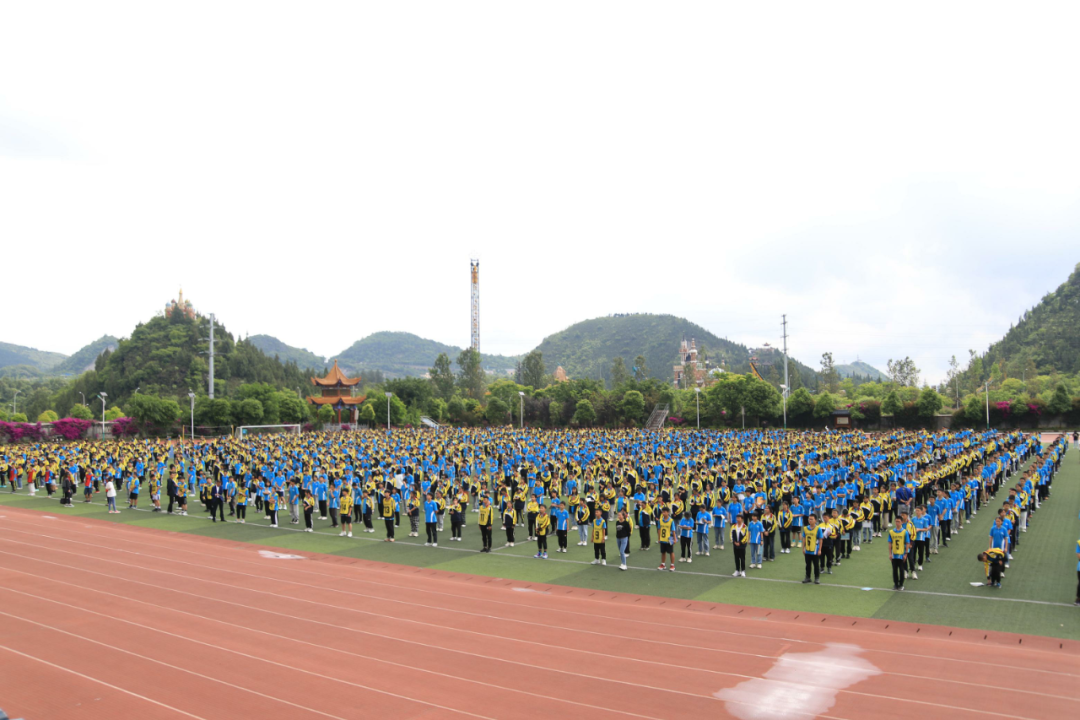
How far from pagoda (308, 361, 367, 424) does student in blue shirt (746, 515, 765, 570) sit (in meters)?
56.3

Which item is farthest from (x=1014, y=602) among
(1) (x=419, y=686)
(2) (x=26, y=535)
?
(2) (x=26, y=535)

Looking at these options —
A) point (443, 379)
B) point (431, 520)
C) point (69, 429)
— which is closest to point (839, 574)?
point (431, 520)

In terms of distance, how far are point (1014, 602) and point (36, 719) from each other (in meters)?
14.9

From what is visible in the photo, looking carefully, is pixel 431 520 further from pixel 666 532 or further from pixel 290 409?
pixel 290 409

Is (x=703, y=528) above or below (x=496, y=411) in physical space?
below

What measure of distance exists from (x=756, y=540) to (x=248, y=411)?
50.3m

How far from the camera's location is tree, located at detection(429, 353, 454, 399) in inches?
3679

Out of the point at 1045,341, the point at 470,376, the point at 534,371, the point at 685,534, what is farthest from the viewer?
the point at 1045,341

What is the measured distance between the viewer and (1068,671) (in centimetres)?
843

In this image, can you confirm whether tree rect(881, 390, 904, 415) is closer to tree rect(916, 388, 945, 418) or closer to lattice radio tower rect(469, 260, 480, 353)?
tree rect(916, 388, 945, 418)

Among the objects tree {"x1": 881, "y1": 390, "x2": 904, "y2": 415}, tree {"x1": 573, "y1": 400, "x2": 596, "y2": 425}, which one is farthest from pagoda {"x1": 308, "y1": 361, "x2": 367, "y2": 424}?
tree {"x1": 881, "y1": 390, "x2": 904, "y2": 415}

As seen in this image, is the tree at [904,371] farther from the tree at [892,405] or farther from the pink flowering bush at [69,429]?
the pink flowering bush at [69,429]

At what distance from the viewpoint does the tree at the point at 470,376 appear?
96500 mm

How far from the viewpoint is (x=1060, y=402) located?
52.3m
